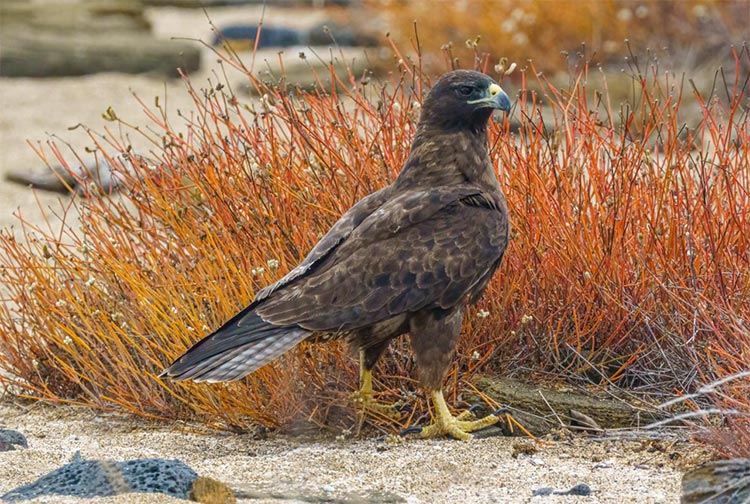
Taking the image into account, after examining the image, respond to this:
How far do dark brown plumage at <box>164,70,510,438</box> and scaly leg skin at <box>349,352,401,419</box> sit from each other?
3 cm

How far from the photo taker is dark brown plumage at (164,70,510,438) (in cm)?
413

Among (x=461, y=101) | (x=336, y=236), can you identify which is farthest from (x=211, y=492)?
(x=461, y=101)

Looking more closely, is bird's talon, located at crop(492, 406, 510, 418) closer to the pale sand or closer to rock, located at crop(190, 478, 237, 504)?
rock, located at crop(190, 478, 237, 504)

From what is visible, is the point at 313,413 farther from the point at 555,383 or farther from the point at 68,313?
the point at 68,313

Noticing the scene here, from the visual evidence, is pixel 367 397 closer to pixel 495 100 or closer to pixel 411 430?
pixel 411 430

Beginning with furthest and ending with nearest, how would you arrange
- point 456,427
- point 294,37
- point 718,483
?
point 294,37 → point 456,427 → point 718,483

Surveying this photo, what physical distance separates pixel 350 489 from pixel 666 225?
1.85 metres

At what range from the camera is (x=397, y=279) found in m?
4.21

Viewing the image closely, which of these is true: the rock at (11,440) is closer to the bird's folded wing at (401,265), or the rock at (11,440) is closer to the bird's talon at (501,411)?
the bird's folded wing at (401,265)

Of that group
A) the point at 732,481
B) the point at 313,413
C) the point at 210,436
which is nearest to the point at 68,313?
the point at 210,436

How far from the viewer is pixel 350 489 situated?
3.88 m

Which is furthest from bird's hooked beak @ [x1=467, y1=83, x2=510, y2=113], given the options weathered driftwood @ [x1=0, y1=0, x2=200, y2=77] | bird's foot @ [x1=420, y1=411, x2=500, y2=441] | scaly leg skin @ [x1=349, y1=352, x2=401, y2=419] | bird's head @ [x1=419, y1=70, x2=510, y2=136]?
weathered driftwood @ [x1=0, y1=0, x2=200, y2=77]

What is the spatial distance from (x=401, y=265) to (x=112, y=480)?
129 cm

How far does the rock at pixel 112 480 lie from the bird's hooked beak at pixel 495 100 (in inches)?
69.5
